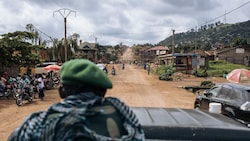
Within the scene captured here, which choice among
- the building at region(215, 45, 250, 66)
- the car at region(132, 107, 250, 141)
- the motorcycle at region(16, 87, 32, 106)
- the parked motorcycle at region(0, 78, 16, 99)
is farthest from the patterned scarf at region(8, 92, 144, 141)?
the building at region(215, 45, 250, 66)

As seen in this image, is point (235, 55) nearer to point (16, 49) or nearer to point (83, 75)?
point (16, 49)

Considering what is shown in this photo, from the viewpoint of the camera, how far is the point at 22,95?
15680mm

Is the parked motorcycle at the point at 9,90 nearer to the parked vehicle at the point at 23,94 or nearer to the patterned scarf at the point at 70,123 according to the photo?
the parked vehicle at the point at 23,94

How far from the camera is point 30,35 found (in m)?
21.1

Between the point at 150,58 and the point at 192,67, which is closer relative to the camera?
the point at 192,67

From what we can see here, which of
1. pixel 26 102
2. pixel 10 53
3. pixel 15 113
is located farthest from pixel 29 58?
pixel 15 113

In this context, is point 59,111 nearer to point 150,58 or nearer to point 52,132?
point 52,132

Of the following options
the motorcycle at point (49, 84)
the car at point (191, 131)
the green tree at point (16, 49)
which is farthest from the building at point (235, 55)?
the car at point (191, 131)

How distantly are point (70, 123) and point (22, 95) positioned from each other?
591 inches

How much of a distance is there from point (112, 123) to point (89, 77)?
0.86 feet

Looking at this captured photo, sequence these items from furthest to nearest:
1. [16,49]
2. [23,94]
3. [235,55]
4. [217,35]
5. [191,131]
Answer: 1. [217,35]
2. [235,55]
3. [16,49]
4. [23,94]
5. [191,131]

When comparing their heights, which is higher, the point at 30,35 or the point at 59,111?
the point at 30,35

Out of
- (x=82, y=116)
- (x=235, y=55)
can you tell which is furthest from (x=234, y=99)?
(x=235, y=55)

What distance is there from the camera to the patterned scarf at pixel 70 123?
1472 millimetres
